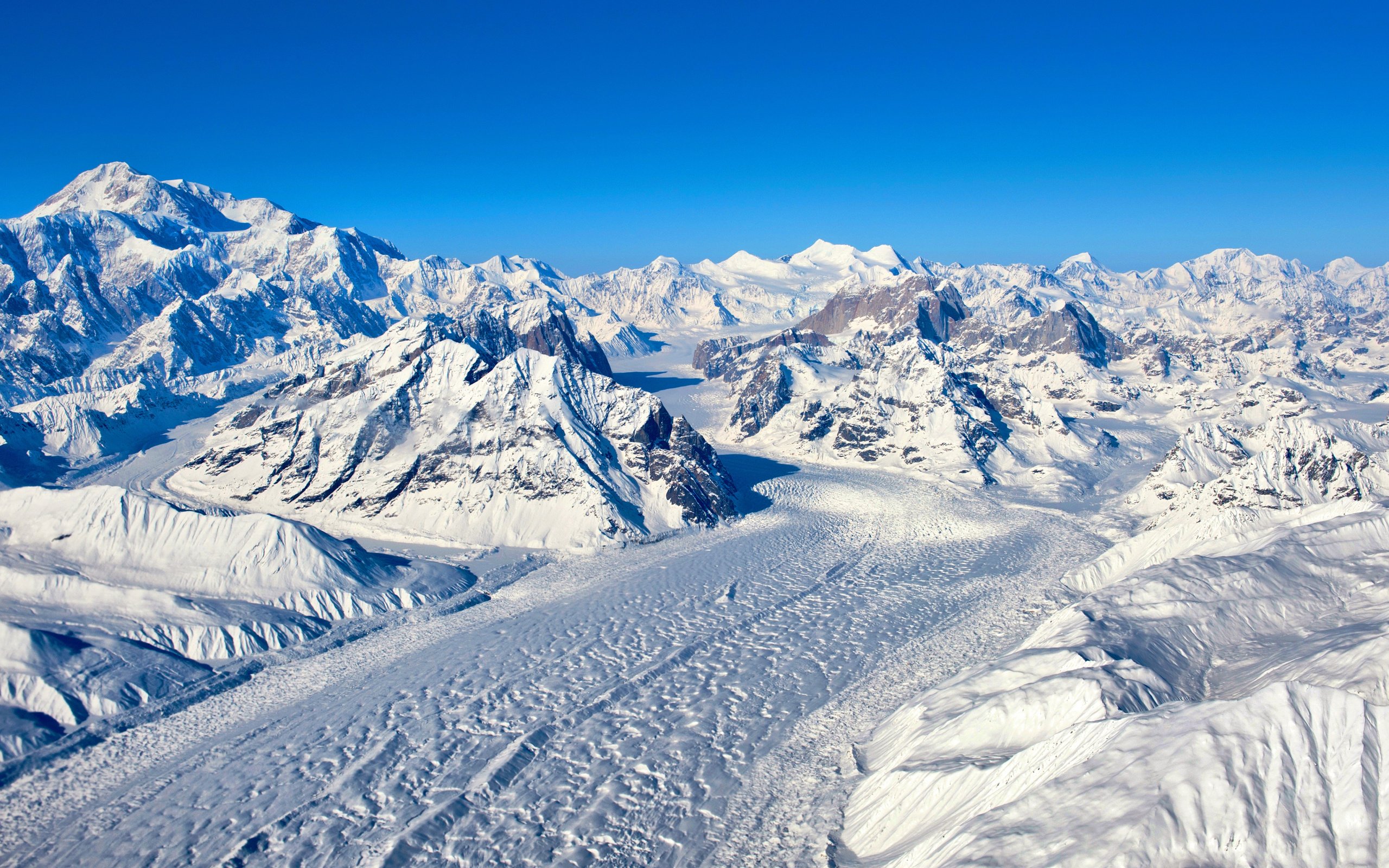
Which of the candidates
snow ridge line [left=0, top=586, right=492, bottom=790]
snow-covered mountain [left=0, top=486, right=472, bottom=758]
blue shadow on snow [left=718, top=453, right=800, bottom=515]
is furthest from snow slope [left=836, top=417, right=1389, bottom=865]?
blue shadow on snow [left=718, top=453, right=800, bottom=515]

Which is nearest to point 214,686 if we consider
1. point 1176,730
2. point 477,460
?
point 477,460

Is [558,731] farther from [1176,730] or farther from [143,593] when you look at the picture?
[143,593]

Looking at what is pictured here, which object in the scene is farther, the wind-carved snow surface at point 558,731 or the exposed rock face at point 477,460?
the exposed rock face at point 477,460

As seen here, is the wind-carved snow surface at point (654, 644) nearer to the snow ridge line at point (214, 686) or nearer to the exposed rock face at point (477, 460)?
the snow ridge line at point (214, 686)

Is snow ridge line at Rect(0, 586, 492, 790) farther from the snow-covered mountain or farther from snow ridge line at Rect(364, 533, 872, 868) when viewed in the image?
snow ridge line at Rect(364, 533, 872, 868)

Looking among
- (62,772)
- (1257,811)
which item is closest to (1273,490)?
(1257,811)

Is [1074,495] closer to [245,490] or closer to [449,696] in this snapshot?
[449,696]

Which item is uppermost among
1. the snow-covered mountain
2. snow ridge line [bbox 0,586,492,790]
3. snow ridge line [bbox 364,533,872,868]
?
the snow-covered mountain

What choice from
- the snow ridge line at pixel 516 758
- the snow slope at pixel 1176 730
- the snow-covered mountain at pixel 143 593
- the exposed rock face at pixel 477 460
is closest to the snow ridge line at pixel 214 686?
the snow-covered mountain at pixel 143 593
